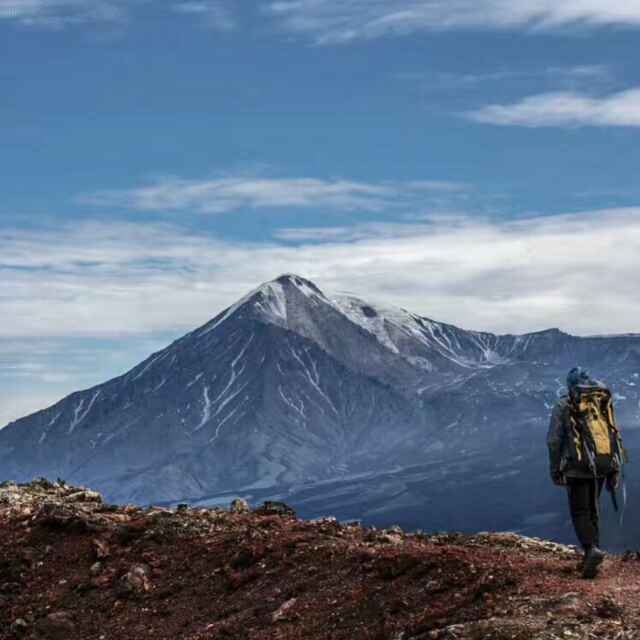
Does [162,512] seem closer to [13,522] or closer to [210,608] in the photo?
[13,522]

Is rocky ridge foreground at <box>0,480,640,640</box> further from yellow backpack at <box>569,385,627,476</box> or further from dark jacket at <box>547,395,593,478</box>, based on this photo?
yellow backpack at <box>569,385,627,476</box>

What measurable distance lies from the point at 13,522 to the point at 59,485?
675cm

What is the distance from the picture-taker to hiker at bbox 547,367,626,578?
62.9 ft

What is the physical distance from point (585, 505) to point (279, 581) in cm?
522

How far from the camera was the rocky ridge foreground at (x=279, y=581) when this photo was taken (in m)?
17.0

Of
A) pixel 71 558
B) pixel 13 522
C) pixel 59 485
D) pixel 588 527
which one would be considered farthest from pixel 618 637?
pixel 59 485

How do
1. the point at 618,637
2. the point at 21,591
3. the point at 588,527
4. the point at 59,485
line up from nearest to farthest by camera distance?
the point at 618,637 < the point at 588,527 < the point at 21,591 < the point at 59,485

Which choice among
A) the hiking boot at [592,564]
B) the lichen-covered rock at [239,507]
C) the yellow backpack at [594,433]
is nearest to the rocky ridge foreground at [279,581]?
the hiking boot at [592,564]

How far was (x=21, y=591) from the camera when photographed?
22641mm

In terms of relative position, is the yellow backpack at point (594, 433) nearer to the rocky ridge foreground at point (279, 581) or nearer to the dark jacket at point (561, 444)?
the dark jacket at point (561, 444)

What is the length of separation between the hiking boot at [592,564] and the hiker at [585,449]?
1.45ft

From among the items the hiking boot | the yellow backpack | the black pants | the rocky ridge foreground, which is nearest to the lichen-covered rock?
the rocky ridge foreground

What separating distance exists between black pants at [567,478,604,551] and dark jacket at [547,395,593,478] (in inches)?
7.7

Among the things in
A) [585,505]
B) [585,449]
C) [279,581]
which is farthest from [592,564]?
[279,581]
